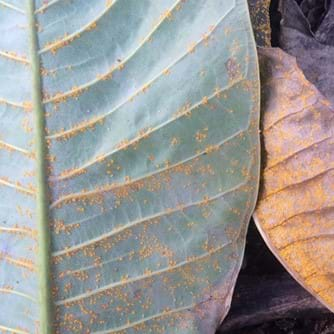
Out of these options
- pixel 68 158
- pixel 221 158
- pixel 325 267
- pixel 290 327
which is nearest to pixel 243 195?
pixel 221 158

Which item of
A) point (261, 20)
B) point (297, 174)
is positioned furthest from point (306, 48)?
point (297, 174)

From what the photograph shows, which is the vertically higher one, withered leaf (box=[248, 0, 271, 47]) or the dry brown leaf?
withered leaf (box=[248, 0, 271, 47])

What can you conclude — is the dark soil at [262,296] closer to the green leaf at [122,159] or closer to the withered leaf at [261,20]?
the green leaf at [122,159]

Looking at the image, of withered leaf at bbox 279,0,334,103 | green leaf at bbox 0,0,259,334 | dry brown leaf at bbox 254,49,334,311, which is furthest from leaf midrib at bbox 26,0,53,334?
withered leaf at bbox 279,0,334,103

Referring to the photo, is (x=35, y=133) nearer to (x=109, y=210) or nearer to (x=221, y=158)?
(x=109, y=210)

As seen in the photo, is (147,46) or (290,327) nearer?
(147,46)

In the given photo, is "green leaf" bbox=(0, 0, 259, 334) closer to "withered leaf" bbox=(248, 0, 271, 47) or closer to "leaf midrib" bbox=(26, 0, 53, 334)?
"leaf midrib" bbox=(26, 0, 53, 334)

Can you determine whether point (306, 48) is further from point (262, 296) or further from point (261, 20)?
point (262, 296)
